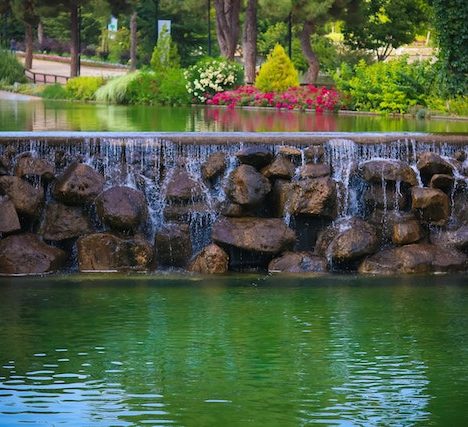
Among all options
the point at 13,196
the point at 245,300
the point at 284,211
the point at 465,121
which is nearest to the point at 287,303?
the point at 245,300

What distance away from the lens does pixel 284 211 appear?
55.6ft

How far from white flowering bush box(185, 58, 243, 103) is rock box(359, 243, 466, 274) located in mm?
→ 26527

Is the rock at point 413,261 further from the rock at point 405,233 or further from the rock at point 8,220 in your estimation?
the rock at point 8,220

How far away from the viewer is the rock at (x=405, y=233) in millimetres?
16219

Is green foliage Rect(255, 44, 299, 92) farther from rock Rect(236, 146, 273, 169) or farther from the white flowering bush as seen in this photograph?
rock Rect(236, 146, 273, 169)

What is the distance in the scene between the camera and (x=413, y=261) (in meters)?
15.9

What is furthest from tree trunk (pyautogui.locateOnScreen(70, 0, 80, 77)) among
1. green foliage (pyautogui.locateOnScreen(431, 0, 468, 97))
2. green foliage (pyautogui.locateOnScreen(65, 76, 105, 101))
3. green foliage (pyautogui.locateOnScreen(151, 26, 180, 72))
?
green foliage (pyautogui.locateOnScreen(431, 0, 468, 97))

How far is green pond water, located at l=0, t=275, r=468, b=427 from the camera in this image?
9.51 metres

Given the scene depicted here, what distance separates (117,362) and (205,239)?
6.16 m

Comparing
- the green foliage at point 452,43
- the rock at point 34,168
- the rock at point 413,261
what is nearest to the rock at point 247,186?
the rock at point 413,261

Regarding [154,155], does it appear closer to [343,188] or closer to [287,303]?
[343,188]

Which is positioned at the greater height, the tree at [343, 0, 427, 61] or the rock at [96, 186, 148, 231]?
the tree at [343, 0, 427, 61]

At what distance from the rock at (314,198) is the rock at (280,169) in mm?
429

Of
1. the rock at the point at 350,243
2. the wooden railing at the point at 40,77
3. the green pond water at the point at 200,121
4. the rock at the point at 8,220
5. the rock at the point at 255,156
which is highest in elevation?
the wooden railing at the point at 40,77
